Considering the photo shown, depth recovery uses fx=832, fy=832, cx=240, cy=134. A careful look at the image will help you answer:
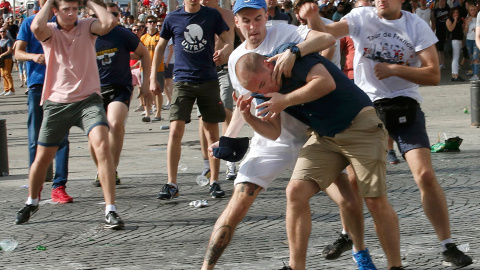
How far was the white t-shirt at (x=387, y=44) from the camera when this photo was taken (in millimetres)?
5547

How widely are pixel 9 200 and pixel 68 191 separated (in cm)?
63

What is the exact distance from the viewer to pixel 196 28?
8242 millimetres

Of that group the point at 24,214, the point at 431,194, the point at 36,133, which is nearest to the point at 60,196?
the point at 36,133

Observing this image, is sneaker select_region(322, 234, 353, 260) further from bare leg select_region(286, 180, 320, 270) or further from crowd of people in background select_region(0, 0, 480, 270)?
bare leg select_region(286, 180, 320, 270)

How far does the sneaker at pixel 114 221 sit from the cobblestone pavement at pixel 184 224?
0.17ft

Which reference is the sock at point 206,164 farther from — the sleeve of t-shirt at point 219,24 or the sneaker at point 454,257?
the sneaker at point 454,257

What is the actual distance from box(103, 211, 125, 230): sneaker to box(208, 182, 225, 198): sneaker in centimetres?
146

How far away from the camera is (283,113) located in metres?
5.13

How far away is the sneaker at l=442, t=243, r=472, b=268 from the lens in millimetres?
5094

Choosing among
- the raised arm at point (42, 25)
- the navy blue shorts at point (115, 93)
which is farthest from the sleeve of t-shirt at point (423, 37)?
the navy blue shorts at point (115, 93)

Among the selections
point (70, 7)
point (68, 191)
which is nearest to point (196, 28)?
point (70, 7)

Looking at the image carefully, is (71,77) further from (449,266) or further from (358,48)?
(449,266)

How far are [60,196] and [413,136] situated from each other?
153 inches

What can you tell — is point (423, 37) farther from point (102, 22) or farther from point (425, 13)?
point (425, 13)
